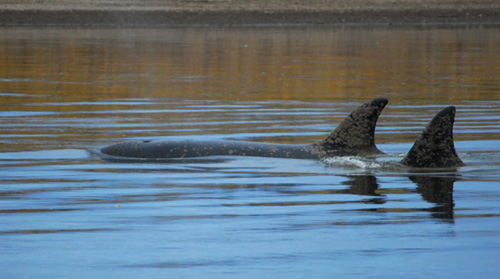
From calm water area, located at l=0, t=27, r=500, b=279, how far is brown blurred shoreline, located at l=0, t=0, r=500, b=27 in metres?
58.8

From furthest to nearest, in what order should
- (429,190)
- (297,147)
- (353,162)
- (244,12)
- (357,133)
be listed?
(244,12) < (297,147) < (357,133) < (353,162) < (429,190)

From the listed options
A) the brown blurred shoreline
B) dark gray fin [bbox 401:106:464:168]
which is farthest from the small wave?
the brown blurred shoreline

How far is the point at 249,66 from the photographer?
43500mm

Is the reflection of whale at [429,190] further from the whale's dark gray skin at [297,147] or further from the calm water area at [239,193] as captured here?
the whale's dark gray skin at [297,147]

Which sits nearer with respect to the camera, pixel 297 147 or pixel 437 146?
pixel 437 146

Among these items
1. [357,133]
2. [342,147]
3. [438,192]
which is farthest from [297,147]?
[438,192]

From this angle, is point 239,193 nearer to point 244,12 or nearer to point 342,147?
point 342,147

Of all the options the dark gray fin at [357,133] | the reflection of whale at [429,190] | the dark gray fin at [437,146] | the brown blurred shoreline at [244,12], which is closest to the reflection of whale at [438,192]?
the reflection of whale at [429,190]

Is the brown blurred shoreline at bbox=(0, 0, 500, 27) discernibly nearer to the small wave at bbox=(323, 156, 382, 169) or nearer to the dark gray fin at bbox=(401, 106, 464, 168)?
the small wave at bbox=(323, 156, 382, 169)

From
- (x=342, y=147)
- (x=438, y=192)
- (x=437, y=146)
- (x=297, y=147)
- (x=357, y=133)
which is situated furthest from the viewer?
(x=297, y=147)

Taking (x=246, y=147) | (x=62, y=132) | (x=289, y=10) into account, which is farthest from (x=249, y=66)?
(x=289, y=10)

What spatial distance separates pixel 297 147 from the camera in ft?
55.2

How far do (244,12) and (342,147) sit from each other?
77910 millimetres

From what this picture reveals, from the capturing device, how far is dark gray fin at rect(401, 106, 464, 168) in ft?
49.0
